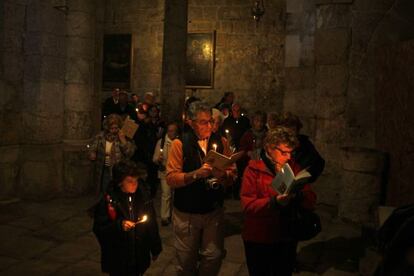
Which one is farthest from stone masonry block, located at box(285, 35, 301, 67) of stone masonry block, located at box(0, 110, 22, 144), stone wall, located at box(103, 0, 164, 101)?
stone wall, located at box(103, 0, 164, 101)

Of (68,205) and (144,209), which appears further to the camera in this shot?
(68,205)

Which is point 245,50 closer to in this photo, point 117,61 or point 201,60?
point 201,60

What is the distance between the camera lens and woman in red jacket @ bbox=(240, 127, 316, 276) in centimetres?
320

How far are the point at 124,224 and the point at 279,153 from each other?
1.22m

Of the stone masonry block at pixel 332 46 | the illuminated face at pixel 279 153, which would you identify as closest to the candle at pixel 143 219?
the illuminated face at pixel 279 153

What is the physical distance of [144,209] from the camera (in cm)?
355

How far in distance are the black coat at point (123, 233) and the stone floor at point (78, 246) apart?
1.26m

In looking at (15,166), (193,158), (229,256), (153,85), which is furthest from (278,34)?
(193,158)

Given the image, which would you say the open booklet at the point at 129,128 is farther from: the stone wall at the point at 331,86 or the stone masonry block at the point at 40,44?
the stone wall at the point at 331,86

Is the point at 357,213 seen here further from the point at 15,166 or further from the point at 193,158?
the point at 15,166

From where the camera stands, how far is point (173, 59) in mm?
9164

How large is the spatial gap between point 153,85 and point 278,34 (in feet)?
13.1

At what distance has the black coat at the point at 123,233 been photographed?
3.44 m

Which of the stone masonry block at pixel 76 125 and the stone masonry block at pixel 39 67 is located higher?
the stone masonry block at pixel 39 67
